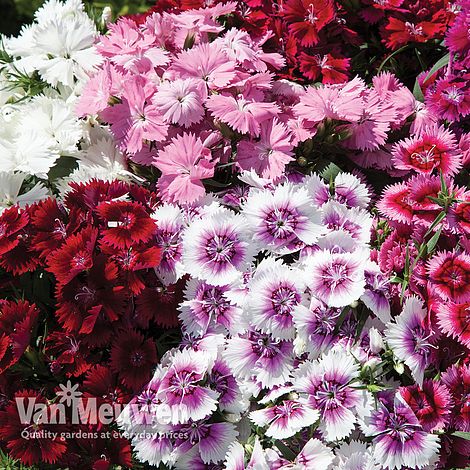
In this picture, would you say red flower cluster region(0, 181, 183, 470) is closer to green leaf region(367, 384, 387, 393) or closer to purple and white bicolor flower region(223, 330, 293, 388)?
purple and white bicolor flower region(223, 330, 293, 388)

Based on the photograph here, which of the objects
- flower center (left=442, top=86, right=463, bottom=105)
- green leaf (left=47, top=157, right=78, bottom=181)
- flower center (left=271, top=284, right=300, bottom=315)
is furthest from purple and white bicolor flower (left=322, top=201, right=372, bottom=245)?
green leaf (left=47, top=157, right=78, bottom=181)

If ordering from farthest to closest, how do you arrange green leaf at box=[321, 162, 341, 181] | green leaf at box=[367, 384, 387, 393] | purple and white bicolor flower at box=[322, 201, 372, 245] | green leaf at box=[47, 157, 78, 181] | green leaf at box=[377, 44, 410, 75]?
green leaf at box=[377, 44, 410, 75]
green leaf at box=[47, 157, 78, 181]
green leaf at box=[321, 162, 341, 181]
purple and white bicolor flower at box=[322, 201, 372, 245]
green leaf at box=[367, 384, 387, 393]

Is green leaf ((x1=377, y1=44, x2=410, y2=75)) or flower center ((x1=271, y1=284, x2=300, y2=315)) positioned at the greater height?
green leaf ((x1=377, y1=44, x2=410, y2=75))

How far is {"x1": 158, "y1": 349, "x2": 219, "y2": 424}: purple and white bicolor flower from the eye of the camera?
1.55 m

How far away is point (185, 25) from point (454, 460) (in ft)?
4.36

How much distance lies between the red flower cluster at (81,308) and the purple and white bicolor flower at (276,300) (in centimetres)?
22

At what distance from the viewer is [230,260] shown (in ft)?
5.49

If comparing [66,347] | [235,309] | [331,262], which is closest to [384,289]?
[331,262]

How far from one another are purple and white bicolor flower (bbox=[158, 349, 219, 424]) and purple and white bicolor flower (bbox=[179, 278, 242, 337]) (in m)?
0.06

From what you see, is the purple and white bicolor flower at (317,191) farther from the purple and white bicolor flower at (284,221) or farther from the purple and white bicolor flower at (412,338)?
the purple and white bicolor flower at (412,338)

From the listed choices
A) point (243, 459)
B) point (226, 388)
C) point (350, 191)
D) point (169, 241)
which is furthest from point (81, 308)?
point (350, 191)

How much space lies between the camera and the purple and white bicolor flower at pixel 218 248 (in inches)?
65.5

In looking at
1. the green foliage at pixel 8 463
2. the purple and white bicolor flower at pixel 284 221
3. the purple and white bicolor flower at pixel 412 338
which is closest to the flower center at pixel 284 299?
the purple and white bicolor flower at pixel 284 221

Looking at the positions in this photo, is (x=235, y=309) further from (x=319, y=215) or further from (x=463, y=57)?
(x=463, y=57)
